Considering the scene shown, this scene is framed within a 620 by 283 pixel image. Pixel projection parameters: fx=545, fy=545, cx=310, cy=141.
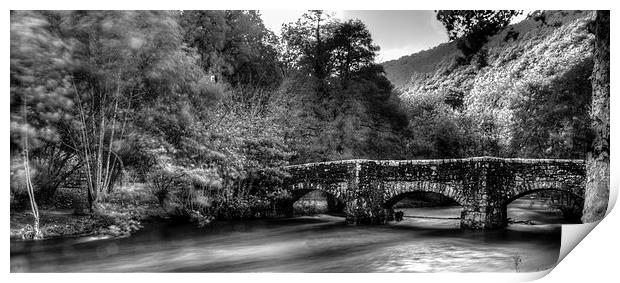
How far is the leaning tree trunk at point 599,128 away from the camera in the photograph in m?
5.29

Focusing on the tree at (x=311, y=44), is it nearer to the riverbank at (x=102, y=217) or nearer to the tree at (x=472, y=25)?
the tree at (x=472, y=25)

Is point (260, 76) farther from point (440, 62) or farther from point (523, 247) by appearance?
point (523, 247)

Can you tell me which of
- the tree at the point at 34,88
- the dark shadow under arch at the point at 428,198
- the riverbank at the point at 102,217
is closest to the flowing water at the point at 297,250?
the riverbank at the point at 102,217

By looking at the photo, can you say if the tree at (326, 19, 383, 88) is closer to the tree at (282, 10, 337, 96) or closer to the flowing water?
the tree at (282, 10, 337, 96)

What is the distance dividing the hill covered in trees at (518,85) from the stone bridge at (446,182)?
383 mm

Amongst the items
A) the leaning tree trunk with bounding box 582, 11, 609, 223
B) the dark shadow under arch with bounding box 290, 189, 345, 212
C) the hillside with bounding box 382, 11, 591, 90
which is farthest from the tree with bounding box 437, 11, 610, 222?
the dark shadow under arch with bounding box 290, 189, 345, 212

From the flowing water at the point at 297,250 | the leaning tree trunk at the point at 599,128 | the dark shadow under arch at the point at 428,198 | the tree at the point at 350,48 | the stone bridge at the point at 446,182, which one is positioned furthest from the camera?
the dark shadow under arch at the point at 428,198

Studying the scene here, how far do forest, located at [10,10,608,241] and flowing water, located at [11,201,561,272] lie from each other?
12.2 inches

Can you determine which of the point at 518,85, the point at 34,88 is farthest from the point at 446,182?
the point at 34,88

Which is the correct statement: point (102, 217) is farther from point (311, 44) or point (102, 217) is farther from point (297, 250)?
point (311, 44)

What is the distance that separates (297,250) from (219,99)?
2308 millimetres

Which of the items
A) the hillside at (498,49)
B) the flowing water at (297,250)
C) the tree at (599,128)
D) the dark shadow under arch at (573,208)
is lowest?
the flowing water at (297,250)

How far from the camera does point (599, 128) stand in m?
Result: 5.35

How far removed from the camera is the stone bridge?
7.10 m
